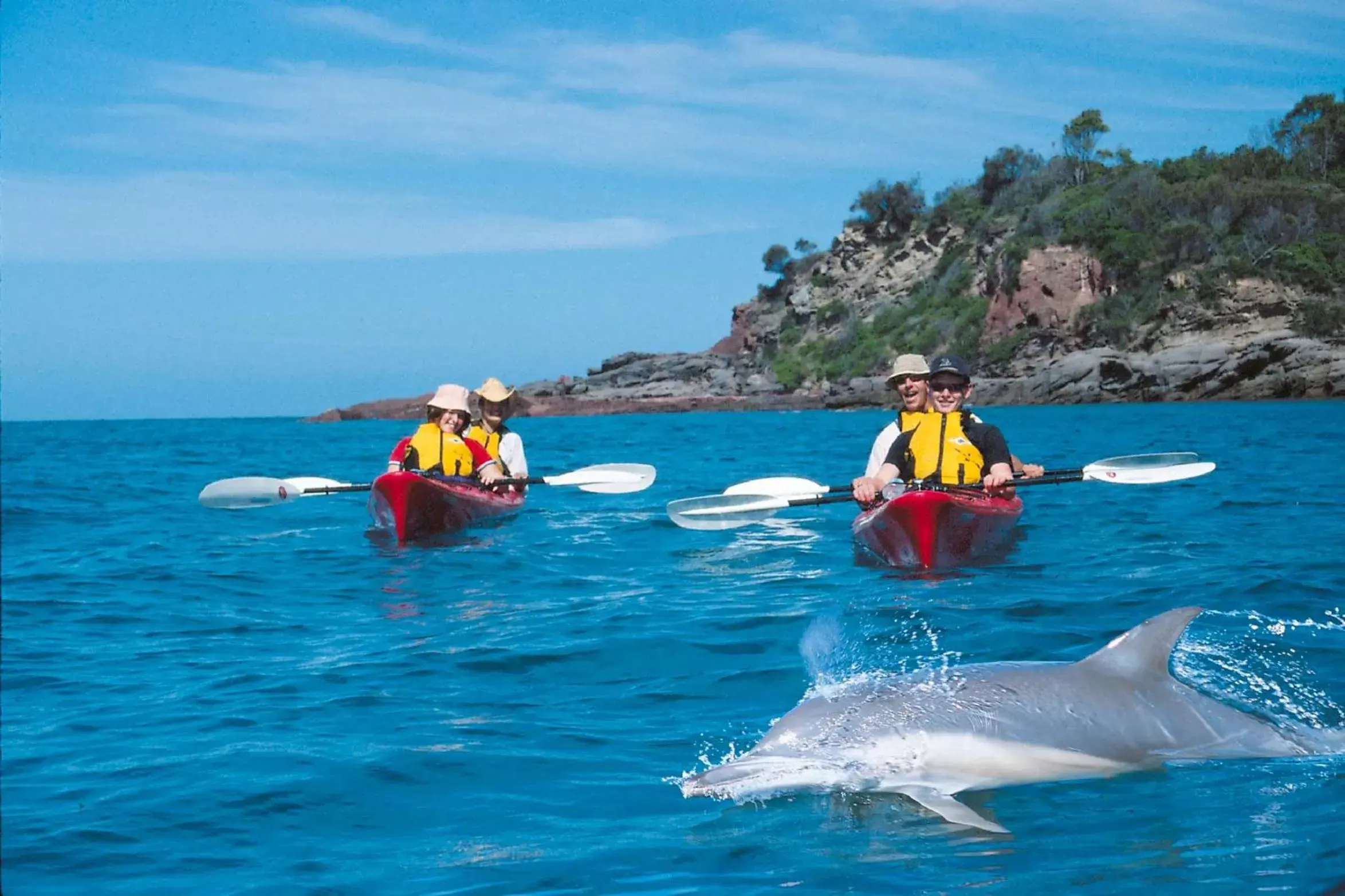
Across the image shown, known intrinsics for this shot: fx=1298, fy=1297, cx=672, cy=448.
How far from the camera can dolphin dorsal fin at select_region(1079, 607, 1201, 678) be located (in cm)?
493

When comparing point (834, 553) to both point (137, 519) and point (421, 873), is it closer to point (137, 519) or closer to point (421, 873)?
point (421, 873)

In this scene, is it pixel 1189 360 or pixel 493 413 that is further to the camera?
pixel 1189 360

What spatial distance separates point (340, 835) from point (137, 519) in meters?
12.5

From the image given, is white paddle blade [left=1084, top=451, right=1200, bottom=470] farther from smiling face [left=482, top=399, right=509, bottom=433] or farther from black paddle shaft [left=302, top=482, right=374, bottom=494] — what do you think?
black paddle shaft [left=302, top=482, right=374, bottom=494]

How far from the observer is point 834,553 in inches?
445

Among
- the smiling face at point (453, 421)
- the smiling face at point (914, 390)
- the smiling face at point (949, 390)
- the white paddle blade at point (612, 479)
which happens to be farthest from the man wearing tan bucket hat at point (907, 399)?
the smiling face at point (453, 421)

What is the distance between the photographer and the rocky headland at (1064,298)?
5059 centimetres

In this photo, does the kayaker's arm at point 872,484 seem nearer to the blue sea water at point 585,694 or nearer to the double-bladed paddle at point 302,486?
the blue sea water at point 585,694

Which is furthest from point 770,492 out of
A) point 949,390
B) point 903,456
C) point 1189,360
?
point 1189,360

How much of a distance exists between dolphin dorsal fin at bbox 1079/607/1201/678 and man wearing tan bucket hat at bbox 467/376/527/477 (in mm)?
9611

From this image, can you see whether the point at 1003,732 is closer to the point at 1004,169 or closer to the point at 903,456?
the point at 903,456

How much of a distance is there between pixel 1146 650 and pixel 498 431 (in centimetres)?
1047

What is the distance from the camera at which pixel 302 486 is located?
14.4 meters

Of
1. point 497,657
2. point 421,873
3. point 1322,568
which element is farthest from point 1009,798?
point 1322,568
